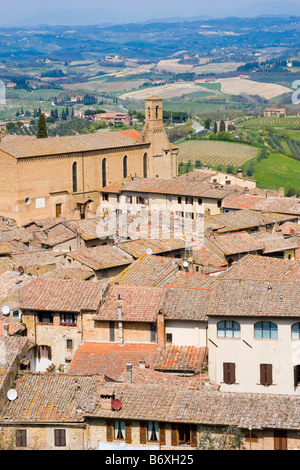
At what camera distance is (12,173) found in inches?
→ 1919

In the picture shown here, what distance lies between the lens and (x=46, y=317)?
22.6 metres

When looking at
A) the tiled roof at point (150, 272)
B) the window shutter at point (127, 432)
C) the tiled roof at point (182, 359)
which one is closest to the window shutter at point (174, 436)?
the window shutter at point (127, 432)

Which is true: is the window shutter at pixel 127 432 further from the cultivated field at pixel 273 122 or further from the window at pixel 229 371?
the cultivated field at pixel 273 122

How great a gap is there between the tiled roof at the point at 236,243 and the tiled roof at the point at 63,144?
733 inches

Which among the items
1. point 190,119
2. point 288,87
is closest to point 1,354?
point 190,119

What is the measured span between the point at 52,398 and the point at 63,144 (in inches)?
1393

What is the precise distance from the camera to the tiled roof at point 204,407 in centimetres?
1593

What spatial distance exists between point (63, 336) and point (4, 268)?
860 centimetres

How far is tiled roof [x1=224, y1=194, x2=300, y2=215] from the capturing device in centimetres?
4262

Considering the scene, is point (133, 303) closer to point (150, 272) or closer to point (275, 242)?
point (150, 272)

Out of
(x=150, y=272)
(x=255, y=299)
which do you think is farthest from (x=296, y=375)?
(x=150, y=272)

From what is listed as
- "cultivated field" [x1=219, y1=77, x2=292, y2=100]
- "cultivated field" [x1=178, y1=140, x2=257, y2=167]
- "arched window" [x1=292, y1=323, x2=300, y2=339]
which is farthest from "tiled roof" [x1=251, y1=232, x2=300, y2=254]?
"cultivated field" [x1=219, y1=77, x2=292, y2=100]

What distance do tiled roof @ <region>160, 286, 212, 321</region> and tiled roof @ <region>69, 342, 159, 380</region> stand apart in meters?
0.90

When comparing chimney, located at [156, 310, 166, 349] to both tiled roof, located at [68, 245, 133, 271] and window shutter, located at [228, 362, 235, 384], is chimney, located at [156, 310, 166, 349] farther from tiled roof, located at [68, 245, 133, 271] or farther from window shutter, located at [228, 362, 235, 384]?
tiled roof, located at [68, 245, 133, 271]
